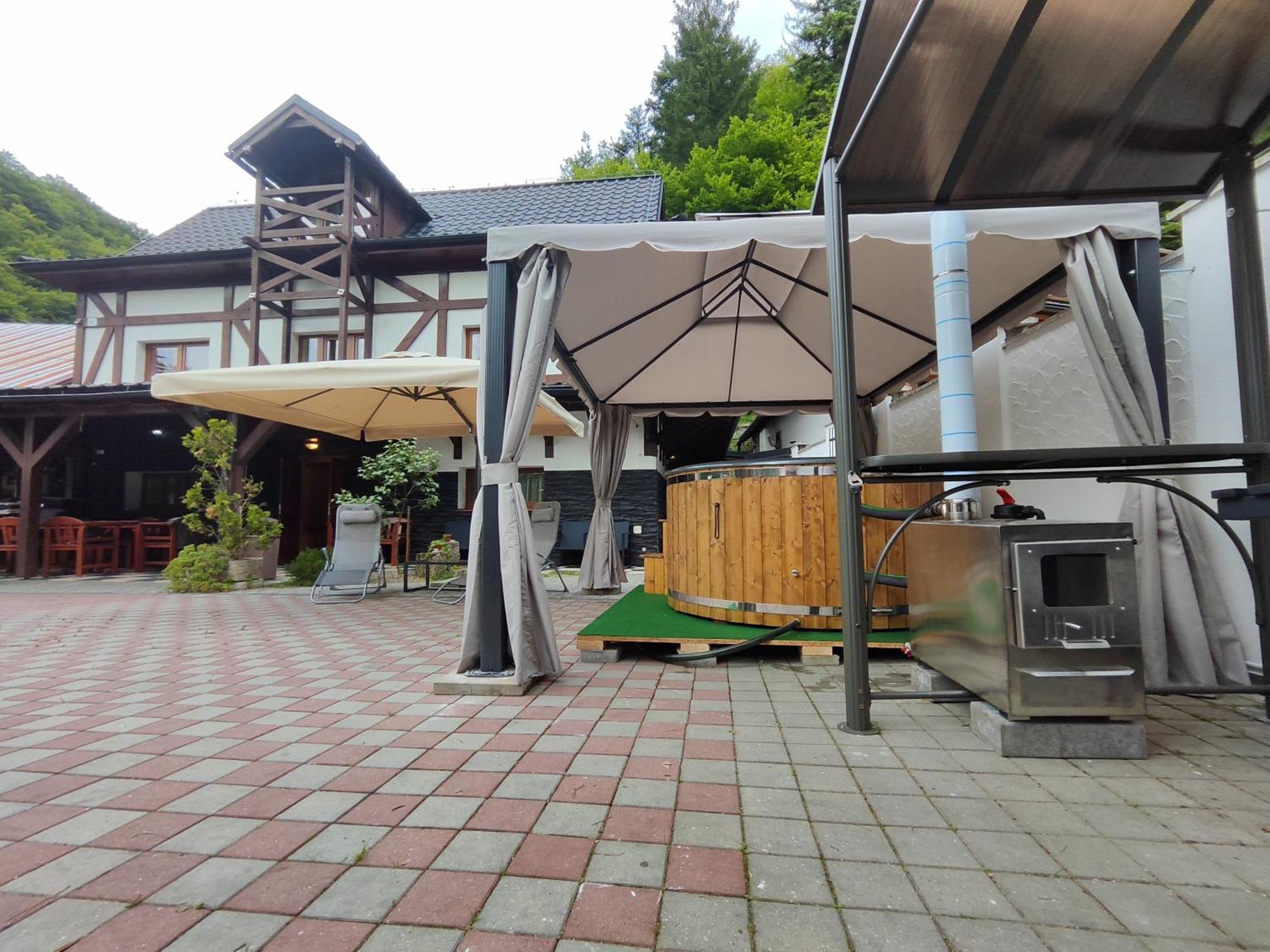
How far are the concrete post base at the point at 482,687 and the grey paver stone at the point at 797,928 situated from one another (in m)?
1.65

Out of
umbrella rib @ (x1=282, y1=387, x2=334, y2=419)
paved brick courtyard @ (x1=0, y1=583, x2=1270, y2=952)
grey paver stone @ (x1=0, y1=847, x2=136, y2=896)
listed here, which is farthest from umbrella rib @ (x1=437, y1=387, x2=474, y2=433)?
grey paver stone @ (x1=0, y1=847, x2=136, y2=896)

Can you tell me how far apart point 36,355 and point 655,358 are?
45.8ft

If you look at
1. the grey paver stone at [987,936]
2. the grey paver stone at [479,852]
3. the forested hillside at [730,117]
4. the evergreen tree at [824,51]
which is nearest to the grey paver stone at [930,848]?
the grey paver stone at [987,936]

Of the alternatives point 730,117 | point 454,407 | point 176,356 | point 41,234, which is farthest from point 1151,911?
point 41,234

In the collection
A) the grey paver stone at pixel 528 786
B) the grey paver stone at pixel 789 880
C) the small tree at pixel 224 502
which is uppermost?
the small tree at pixel 224 502

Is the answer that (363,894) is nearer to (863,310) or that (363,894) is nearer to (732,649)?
(732,649)

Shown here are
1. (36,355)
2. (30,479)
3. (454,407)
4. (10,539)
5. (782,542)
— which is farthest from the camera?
(36,355)

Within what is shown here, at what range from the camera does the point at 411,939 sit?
1002mm

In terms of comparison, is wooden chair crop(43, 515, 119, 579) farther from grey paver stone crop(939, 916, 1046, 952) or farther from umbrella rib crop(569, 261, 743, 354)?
grey paver stone crop(939, 916, 1046, 952)

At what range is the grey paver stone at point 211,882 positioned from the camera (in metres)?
1.12

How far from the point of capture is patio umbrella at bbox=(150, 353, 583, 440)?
4383 mm

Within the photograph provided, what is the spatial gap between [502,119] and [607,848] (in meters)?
29.8

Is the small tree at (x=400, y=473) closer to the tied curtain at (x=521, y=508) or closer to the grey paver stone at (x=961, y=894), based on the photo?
the tied curtain at (x=521, y=508)

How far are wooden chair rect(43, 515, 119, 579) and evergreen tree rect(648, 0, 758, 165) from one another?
19138mm
